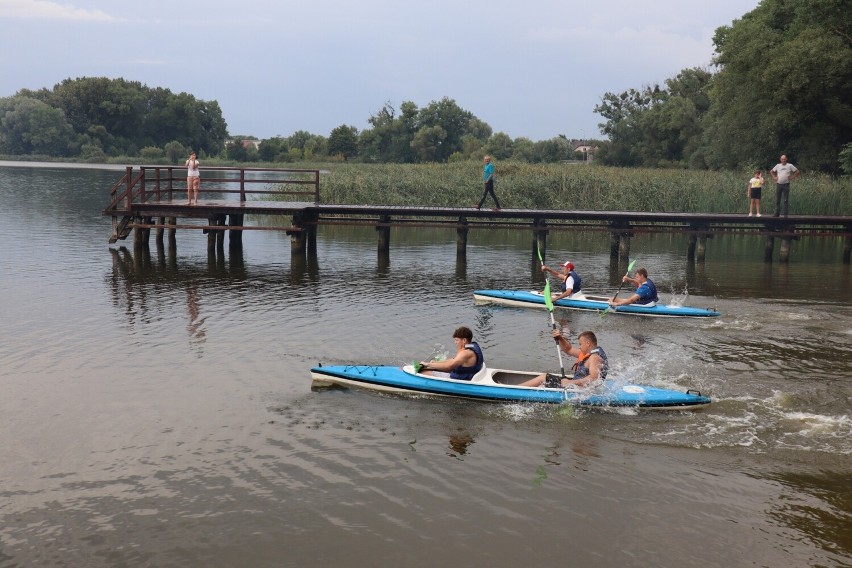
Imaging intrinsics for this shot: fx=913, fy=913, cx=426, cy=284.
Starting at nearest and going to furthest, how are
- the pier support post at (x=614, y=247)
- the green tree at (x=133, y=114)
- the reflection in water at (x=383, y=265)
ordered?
1. the reflection in water at (x=383, y=265)
2. the pier support post at (x=614, y=247)
3. the green tree at (x=133, y=114)

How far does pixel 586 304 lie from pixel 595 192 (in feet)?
56.7

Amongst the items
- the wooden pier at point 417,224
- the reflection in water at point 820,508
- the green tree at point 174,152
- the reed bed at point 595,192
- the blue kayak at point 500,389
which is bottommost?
the reflection in water at point 820,508

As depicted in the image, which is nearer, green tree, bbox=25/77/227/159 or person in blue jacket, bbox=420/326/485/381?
person in blue jacket, bbox=420/326/485/381

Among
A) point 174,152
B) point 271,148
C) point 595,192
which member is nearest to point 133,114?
point 174,152

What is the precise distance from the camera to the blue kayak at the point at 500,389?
1305 cm

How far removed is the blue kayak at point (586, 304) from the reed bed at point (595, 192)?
52.4 feet

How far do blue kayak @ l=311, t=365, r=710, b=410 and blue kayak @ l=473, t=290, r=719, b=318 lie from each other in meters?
6.87

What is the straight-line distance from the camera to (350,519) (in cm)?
949

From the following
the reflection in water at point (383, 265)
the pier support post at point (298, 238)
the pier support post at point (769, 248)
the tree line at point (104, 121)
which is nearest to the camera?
the reflection in water at point (383, 265)

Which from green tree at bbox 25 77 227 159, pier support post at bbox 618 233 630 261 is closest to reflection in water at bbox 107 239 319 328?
pier support post at bbox 618 233 630 261

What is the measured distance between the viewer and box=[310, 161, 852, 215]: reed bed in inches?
1395

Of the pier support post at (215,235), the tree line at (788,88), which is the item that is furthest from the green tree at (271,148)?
the pier support post at (215,235)

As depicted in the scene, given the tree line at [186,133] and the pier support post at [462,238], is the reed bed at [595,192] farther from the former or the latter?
the tree line at [186,133]

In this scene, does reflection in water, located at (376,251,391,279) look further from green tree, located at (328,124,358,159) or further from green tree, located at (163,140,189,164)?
green tree, located at (163,140,189,164)
